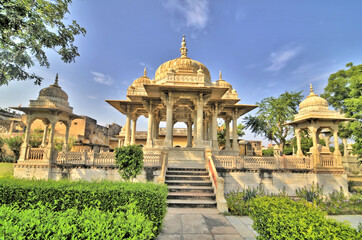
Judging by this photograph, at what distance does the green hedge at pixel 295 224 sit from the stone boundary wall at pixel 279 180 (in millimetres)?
6062

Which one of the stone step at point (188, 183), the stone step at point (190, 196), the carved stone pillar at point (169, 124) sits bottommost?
the stone step at point (190, 196)

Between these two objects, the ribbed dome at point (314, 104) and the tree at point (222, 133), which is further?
the tree at point (222, 133)

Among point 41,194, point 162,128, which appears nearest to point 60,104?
point 41,194

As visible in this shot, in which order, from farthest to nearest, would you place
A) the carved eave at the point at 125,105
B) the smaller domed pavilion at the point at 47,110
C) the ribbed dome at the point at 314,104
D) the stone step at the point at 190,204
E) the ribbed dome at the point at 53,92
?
1. the carved eave at the point at 125,105
2. the ribbed dome at the point at 53,92
3. the ribbed dome at the point at 314,104
4. the smaller domed pavilion at the point at 47,110
5. the stone step at the point at 190,204

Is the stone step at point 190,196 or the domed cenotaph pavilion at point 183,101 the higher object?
the domed cenotaph pavilion at point 183,101

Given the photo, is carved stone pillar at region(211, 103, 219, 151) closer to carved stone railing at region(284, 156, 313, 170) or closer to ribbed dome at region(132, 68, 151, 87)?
carved stone railing at region(284, 156, 313, 170)

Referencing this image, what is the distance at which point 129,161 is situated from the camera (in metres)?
8.64

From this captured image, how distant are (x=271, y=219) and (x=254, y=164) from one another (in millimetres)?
7683

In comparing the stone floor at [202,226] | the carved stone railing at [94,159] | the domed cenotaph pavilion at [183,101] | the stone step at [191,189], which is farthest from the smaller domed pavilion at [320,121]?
the carved stone railing at [94,159]

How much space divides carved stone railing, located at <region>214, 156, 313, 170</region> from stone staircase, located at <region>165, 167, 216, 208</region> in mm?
1284

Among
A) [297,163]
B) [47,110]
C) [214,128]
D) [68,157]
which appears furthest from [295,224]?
[47,110]

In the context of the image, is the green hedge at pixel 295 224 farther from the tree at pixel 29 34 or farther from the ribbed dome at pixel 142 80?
the ribbed dome at pixel 142 80

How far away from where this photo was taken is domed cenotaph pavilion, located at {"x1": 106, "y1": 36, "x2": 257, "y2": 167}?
14.2 m

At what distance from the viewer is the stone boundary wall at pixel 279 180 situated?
424 inches
